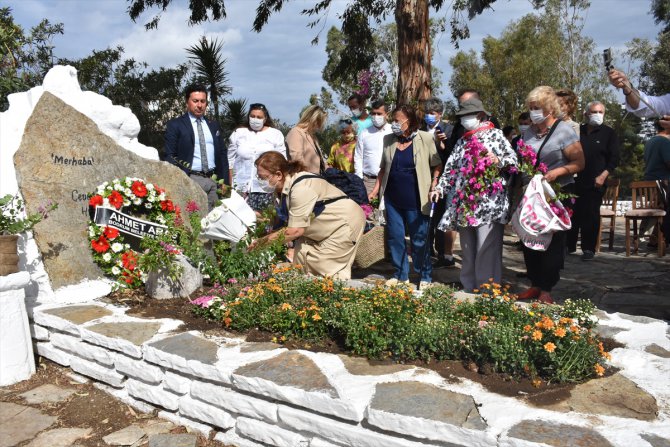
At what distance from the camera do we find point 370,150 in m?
6.80

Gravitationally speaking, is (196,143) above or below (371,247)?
above

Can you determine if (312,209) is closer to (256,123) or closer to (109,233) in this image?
(109,233)

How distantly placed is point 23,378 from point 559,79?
1281 inches

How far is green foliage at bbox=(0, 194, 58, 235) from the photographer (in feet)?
13.1

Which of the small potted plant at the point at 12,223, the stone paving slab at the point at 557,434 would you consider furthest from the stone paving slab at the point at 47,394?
the stone paving slab at the point at 557,434

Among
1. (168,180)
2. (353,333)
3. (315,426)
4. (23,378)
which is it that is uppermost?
(168,180)

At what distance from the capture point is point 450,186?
495 centimetres

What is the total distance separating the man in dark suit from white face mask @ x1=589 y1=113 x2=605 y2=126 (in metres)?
4.63

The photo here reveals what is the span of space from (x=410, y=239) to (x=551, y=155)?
1472 mm

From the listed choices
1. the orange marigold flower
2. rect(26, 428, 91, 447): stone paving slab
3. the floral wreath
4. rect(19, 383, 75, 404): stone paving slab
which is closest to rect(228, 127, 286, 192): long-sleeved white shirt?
the floral wreath

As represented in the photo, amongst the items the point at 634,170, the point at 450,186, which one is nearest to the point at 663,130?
the point at 450,186

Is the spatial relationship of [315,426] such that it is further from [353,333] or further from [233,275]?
[233,275]

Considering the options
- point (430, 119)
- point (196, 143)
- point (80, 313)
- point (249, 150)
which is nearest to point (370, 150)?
point (430, 119)

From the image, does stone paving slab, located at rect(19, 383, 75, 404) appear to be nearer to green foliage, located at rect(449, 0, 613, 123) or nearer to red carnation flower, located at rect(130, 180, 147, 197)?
red carnation flower, located at rect(130, 180, 147, 197)
